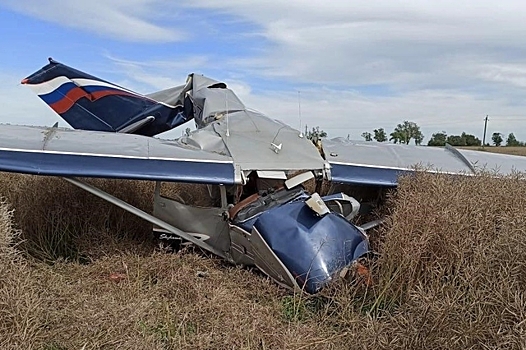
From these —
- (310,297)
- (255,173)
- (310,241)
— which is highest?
(255,173)

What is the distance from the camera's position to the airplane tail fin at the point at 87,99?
9906 millimetres

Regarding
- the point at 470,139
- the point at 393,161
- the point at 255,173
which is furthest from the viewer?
the point at 470,139

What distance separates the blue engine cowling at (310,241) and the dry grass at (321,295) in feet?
0.56

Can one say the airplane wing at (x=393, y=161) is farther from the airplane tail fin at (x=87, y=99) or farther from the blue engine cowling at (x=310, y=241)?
the airplane tail fin at (x=87, y=99)

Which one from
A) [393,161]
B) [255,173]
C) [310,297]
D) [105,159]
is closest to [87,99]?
[105,159]

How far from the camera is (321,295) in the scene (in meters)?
4.19

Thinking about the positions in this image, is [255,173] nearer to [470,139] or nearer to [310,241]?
[310,241]

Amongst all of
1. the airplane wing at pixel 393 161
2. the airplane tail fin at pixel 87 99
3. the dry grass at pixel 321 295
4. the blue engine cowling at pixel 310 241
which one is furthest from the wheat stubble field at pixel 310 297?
the airplane tail fin at pixel 87 99

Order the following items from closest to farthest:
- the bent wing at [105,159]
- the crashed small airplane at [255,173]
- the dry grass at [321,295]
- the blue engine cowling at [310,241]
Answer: the dry grass at [321,295]
the blue engine cowling at [310,241]
the crashed small airplane at [255,173]
the bent wing at [105,159]

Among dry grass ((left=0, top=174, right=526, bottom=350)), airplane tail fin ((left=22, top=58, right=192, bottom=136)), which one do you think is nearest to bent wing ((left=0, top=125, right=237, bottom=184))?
dry grass ((left=0, top=174, right=526, bottom=350))

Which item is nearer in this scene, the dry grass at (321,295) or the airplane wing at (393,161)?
the dry grass at (321,295)

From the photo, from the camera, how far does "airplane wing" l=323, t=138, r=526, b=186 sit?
5844 millimetres

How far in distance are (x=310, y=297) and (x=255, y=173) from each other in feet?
5.65

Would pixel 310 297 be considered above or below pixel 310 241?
below
